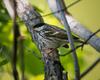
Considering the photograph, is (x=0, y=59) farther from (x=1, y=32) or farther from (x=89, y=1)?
(x=89, y=1)

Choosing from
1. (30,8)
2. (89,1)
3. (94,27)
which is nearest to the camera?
(30,8)

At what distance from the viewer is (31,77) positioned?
784 millimetres

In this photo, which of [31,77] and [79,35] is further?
[31,77]

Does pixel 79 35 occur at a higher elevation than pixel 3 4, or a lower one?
lower

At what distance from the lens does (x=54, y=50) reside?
0.65 meters

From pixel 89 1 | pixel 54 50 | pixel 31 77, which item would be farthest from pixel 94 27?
pixel 54 50

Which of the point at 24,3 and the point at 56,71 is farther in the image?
the point at 24,3

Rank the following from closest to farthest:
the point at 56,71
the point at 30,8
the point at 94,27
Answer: the point at 56,71
the point at 30,8
the point at 94,27

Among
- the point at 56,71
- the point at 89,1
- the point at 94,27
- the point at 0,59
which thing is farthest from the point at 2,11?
the point at 89,1

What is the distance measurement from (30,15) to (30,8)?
0.9 inches

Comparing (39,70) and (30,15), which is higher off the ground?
(30,15)

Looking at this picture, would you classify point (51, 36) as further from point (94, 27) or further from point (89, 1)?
point (89, 1)

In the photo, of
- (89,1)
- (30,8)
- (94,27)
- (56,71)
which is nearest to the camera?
(56,71)

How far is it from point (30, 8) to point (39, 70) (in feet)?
0.48
